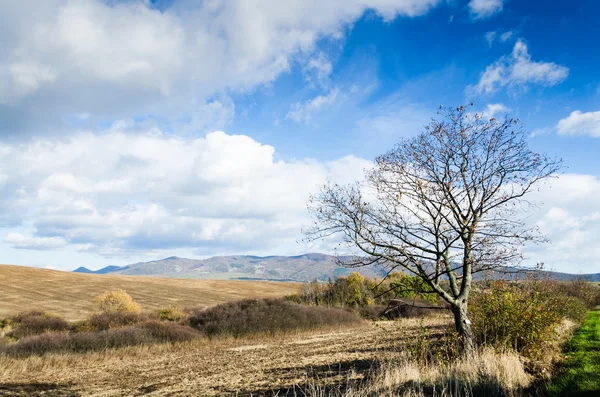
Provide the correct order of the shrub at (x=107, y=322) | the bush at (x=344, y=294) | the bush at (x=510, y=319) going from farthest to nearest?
the bush at (x=344, y=294) < the shrub at (x=107, y=322) < the bush at (x=510, y=319)

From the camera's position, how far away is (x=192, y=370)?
63.9 feet

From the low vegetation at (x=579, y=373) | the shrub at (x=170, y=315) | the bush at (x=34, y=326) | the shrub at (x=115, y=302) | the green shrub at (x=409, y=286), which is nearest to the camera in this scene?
the low vegetation at (x=579, y=373)

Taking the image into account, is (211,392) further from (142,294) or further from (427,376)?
(142,294)

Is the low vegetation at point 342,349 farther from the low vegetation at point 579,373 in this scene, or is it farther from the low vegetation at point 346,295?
the low vegetation at point 346,295

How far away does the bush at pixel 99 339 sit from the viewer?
24594mm

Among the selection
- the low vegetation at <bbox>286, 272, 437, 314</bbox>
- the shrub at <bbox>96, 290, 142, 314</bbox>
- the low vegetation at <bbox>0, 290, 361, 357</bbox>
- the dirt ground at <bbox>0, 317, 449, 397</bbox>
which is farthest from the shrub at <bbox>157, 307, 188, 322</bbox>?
the dirt ground at <bbox>0, 317, 449, 397</bbox>

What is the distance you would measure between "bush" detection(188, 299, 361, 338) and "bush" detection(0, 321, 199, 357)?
3502 mm

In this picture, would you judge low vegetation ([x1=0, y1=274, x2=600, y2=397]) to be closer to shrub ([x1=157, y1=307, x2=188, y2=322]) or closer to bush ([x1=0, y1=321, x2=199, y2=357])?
bush ([x1=0, y1=321, x2=199, y2=357])

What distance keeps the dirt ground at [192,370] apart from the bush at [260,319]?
7706 mm

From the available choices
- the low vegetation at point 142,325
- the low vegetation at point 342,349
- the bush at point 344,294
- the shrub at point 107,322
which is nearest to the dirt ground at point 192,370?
the low vegetation at point 342,349

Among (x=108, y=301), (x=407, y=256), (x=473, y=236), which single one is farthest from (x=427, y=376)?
(x=108, y=301)

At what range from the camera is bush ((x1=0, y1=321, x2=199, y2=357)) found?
24.6 metres

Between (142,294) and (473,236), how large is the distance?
253ft

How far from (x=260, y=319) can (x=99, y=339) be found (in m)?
13.7
